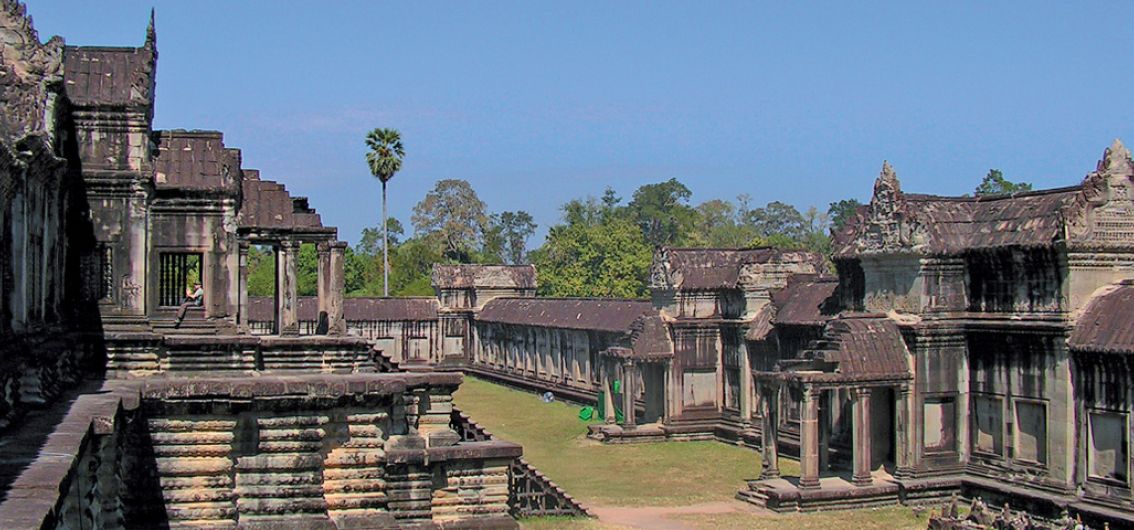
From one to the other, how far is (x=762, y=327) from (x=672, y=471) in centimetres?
689

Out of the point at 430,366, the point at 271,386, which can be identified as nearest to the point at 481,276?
the point at 430,366

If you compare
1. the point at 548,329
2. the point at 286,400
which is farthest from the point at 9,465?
the point at 548,329

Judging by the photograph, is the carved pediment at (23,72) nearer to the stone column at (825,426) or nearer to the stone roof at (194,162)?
the stone roof at (194,162)

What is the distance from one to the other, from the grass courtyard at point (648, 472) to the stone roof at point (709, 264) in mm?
5128

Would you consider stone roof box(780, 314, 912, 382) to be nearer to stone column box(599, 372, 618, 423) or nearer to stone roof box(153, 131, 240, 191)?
stone column box(599, 372, 618, 423)

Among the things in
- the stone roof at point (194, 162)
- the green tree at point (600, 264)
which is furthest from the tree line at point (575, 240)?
the stone roof at point (194, 162)

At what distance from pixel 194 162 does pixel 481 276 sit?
4472 centimetres

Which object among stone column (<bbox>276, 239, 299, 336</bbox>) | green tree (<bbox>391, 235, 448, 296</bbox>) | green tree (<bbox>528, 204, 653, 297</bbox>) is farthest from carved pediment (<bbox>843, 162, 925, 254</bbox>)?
green tree (<bbox>391, 235, 448, 296</bbox>)

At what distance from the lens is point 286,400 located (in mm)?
16078

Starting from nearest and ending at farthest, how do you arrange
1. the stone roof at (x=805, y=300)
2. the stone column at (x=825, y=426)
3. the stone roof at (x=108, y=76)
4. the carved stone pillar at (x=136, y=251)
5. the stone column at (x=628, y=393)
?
the carved stone pillar at (x=136, y=251), the stone roof at (x=108, y=76), the stone column at (x=825, y=426), the stone roof at (x=805, y=300), the stone column at (x=628, y=393)

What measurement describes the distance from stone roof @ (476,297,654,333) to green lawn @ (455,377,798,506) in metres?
Result: 4.07

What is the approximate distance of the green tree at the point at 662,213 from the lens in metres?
124

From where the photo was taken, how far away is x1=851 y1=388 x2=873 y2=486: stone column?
28875 mm

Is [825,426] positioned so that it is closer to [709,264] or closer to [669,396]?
[669,396]
